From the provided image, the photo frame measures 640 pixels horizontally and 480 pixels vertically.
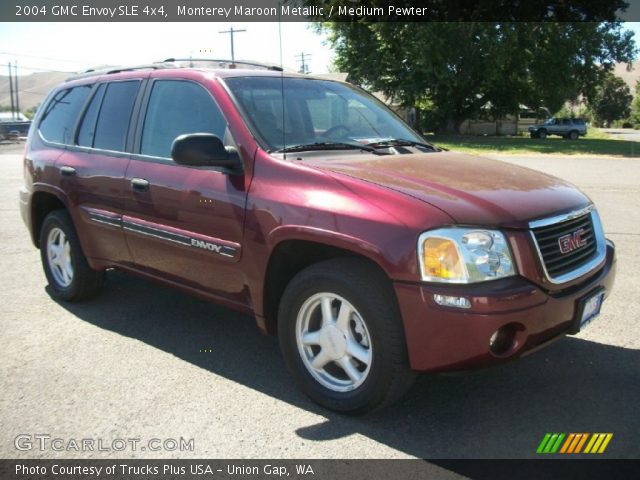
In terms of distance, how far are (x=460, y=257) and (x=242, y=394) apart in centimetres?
156

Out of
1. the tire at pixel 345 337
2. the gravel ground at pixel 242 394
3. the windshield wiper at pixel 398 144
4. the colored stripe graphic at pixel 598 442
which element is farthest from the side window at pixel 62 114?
the colored stripe graphic at pixel 598 442

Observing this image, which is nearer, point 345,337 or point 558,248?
point 558,248

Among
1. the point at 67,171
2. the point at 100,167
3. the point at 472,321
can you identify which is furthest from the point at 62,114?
the point at 472,321

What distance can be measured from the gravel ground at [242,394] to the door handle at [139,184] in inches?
43.4

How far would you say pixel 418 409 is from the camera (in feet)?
10.9

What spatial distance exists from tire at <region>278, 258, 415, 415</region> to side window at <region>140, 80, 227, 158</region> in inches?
48.2

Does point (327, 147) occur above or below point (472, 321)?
above

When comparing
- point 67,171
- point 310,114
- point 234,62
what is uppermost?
point 234,62

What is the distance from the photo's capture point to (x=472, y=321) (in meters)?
2.71

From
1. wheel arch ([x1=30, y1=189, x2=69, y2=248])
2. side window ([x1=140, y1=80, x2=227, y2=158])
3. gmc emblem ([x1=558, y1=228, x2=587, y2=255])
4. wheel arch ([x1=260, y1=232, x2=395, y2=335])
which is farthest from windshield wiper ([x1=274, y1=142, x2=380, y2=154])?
wheel arch ([x1=30, y1=189, x2=69, y2=248])

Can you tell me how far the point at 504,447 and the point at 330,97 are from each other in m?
2.60

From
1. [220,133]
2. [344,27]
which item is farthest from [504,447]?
[344,27]

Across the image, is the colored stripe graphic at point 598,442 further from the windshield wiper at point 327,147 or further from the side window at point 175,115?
the side window at point 175,115

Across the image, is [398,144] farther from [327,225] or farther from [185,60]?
[185,60]
